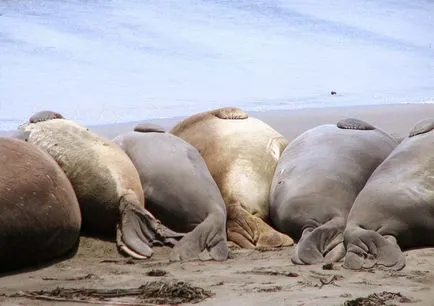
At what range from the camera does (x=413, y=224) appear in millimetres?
5086

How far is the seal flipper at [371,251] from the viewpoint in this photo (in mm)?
4738

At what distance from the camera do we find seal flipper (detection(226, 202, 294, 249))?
5.45m

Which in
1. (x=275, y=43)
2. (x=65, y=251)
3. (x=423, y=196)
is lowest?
(x=275, y=43)

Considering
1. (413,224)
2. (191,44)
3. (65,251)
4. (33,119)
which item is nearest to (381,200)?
(413,224)

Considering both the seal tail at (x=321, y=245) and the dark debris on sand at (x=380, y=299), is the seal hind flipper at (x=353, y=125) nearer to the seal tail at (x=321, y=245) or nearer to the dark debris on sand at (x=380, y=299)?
the seal tail at (x=321, y=245)

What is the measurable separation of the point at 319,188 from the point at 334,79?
271 inches

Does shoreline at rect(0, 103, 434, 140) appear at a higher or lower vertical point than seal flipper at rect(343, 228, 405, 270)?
lower

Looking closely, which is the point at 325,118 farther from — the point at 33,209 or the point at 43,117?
the point at 33,209

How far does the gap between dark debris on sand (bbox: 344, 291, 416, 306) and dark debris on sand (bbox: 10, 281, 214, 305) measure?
560mm

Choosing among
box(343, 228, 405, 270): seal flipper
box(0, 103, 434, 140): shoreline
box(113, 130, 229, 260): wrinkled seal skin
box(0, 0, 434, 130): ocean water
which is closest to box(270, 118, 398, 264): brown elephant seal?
box(343, 228, 405, 270): seal flipper

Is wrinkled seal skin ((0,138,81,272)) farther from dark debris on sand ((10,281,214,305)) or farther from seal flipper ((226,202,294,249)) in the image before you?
seal flipper ((226,202,294,249))

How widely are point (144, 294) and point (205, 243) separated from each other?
1.02 m

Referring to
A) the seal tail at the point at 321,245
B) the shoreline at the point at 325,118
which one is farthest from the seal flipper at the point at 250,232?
the shoreline at the point at 325,118

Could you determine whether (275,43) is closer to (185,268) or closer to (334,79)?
(334,79)
